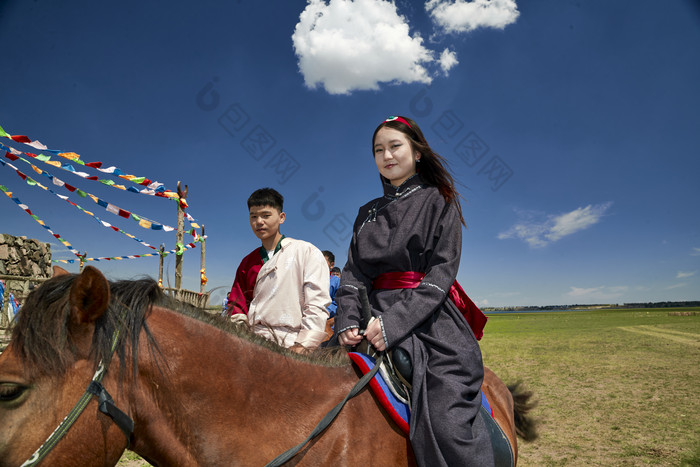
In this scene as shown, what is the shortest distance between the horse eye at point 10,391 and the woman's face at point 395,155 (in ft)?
6.17

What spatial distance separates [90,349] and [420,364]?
1335mm

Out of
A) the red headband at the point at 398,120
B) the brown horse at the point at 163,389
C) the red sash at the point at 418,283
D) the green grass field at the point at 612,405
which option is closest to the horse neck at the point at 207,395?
the brown horse at the point at 163,389

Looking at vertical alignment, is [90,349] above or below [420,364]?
above

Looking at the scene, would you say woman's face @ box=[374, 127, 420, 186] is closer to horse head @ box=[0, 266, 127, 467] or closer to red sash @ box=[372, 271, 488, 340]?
red sash @ box=[372, 271, 488, 340]

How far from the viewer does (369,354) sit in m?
1.83

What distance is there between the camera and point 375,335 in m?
1.76

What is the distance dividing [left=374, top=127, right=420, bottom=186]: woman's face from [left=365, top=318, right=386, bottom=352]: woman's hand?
904 millimetres


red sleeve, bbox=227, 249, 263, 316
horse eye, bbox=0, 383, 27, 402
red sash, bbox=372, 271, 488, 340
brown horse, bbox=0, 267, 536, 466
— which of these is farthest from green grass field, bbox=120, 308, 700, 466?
horse eye, bbox=0, 383, 27, 402

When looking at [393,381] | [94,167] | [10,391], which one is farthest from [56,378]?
[94,167]

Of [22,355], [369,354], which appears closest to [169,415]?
[22,355]

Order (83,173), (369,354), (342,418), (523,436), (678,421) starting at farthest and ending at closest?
(83,173) → (678,421) → (523,436) → (369,354) → (342,418)

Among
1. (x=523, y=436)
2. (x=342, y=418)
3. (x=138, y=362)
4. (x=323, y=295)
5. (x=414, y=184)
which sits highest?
(x=414, y=184)

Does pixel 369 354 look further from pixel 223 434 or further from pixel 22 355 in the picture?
pixel 22 355

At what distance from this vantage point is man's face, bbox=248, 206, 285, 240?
327cm
